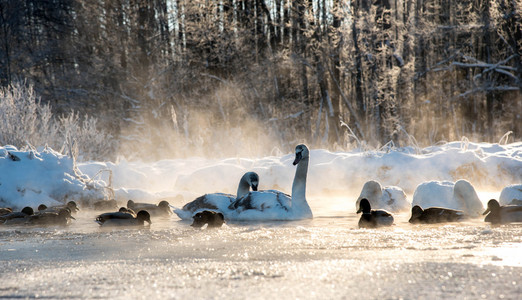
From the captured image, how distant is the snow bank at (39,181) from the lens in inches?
378

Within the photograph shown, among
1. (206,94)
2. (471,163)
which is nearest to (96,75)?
(206,94)

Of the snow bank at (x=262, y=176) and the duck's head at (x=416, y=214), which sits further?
the snow bank at (x=262, y=176)

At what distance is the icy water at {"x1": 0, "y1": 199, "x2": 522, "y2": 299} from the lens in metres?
3.06

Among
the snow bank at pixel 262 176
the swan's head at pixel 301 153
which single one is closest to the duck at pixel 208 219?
the swan's head at pixel 301 153

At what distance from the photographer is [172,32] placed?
2945cm

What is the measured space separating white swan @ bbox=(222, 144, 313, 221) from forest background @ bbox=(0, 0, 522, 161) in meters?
13.1

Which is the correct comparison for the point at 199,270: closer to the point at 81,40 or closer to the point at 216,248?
the point at 216,248

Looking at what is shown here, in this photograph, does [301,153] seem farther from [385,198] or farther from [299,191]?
[385,198]

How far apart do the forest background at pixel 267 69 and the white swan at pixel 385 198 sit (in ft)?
41.0

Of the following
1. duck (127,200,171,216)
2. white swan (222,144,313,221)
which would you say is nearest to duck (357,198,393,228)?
white swan (222,144,313,221)

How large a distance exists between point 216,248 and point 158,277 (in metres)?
1.43

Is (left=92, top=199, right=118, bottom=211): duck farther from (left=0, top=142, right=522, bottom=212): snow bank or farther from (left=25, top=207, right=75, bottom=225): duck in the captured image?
(left=25, top=207, right=75, bottom=225): duck

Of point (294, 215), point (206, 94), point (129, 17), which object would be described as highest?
point (129, 17)

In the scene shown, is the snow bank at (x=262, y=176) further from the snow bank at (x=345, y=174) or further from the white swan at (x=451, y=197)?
the white swan at (x=451, y=197)
